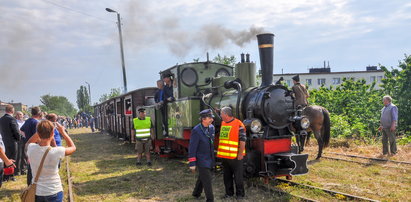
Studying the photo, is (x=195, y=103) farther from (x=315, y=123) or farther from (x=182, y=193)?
(x=315, y=123)

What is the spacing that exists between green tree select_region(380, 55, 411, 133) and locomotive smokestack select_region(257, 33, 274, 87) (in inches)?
387

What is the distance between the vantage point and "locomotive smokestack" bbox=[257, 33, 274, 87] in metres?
6.65

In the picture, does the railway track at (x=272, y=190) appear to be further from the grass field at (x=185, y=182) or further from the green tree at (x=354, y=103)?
the green tree at (x=354, y=103)

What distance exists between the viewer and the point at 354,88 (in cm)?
1568

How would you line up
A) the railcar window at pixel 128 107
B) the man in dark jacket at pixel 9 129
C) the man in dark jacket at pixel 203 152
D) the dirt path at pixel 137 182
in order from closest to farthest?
the man in dark jacket at pixel 203 152, the dirt path at pixel 137 182, the man in dark jacket at pixel 9 129, the railcar window at pixel 128 107

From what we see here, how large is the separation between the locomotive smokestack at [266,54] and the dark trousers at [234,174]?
1.83 metres

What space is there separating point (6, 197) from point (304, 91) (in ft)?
24.9

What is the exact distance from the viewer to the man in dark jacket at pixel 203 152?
17.6 ft

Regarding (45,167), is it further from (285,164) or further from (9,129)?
(9,129)

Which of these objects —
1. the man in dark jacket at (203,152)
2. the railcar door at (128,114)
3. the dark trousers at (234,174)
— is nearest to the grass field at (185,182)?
the dark trousers at (234,174)

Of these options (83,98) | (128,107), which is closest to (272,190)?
(128,107)

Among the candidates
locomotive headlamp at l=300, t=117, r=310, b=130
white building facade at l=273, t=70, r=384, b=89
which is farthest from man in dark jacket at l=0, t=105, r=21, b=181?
white building facade at l=273, t=70, r=384, b=89

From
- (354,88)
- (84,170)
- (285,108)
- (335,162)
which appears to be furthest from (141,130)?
(354,88)

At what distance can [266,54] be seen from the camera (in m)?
6.68
